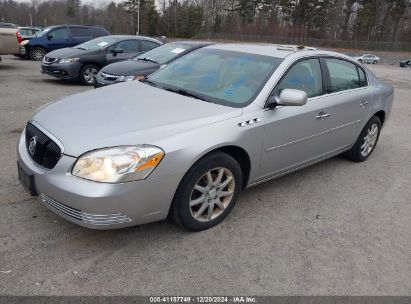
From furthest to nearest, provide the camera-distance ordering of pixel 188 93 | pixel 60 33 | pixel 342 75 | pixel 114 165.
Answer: pixel 60 33 < pixel 342 75 < pixel 188 93 < pixel 114 165

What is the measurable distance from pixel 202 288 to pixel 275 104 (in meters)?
1.80

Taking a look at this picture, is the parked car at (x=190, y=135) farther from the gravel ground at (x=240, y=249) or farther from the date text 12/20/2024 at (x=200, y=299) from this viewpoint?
the date text 12/20/2024 at (x=200, y=299)

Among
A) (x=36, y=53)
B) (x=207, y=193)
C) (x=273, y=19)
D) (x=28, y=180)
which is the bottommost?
(x=36, y=53)

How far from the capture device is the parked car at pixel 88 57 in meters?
10.4

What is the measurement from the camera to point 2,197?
3730mm

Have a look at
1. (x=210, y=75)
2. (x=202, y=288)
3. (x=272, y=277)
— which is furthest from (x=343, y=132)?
(x=202, y=288)

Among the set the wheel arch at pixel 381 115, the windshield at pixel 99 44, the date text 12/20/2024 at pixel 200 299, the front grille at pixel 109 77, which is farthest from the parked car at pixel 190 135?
the windshield at pixel 99 44

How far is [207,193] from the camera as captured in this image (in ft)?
10.9

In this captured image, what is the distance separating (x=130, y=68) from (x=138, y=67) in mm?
175

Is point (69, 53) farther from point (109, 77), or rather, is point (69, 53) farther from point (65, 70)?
point (109, 77)

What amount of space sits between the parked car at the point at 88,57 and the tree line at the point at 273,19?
53641 millimetres

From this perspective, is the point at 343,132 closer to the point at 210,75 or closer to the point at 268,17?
the point at 210,75

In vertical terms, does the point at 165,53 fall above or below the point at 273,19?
below

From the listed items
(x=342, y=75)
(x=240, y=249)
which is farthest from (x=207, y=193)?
(x=342, y=75)
